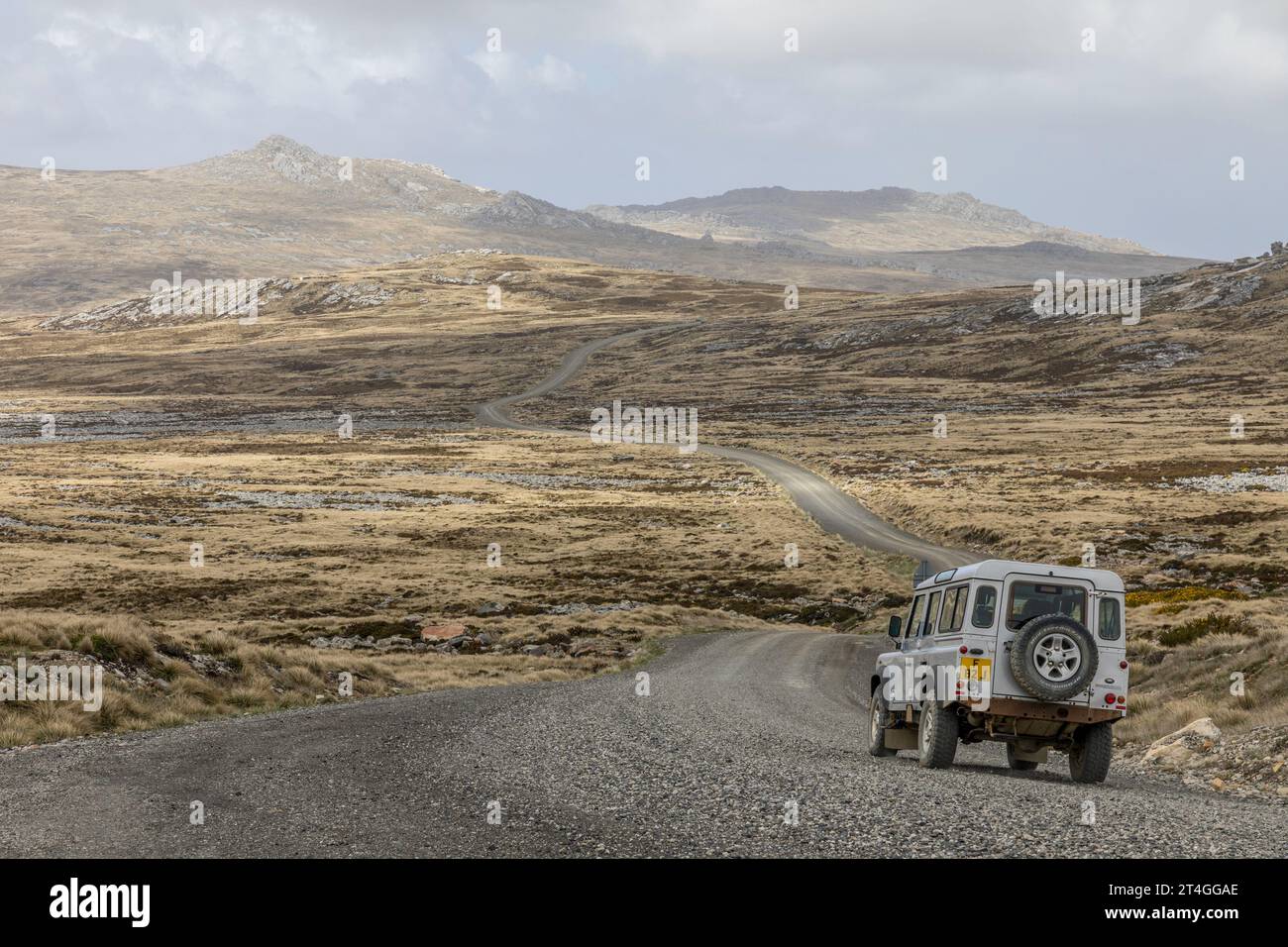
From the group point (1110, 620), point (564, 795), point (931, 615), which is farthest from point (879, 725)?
point (564, 795)

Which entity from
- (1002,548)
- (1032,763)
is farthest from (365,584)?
(1032,763)

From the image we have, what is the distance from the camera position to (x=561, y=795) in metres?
15.3

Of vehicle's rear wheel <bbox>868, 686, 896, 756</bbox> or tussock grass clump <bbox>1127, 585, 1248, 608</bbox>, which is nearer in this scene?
vehicle's rear wheel <bbox>868, 686, 896, 756</bbox>

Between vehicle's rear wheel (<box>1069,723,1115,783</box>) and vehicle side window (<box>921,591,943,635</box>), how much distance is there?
2.96m

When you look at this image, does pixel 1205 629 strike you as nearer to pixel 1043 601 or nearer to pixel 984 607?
pixel 1043 601

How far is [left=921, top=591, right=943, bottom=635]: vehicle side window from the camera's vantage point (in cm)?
1953

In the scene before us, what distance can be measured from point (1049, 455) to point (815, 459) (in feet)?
76.8

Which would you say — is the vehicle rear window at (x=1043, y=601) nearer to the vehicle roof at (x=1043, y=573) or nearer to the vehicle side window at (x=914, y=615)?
the vehicle roof at (x=1043, y=573)

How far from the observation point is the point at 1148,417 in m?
140

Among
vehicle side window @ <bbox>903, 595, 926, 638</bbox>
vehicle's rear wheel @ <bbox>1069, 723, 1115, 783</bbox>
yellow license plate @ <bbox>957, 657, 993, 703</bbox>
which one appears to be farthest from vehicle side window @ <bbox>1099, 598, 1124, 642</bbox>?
vehicle side window @ <bbox>903, 595, 926, 638</bbox>

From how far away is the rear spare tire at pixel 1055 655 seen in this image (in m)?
17.0

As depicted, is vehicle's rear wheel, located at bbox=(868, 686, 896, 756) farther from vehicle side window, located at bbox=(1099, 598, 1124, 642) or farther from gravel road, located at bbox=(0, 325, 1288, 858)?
vehicle side window, located at bbox=(1099, 598, 1124, 642)

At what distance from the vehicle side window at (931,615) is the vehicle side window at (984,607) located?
5.63ft

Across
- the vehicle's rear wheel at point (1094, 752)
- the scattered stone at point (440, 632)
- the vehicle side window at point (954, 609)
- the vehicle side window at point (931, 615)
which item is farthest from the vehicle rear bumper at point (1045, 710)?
the scattered stone at point (440, 632)
